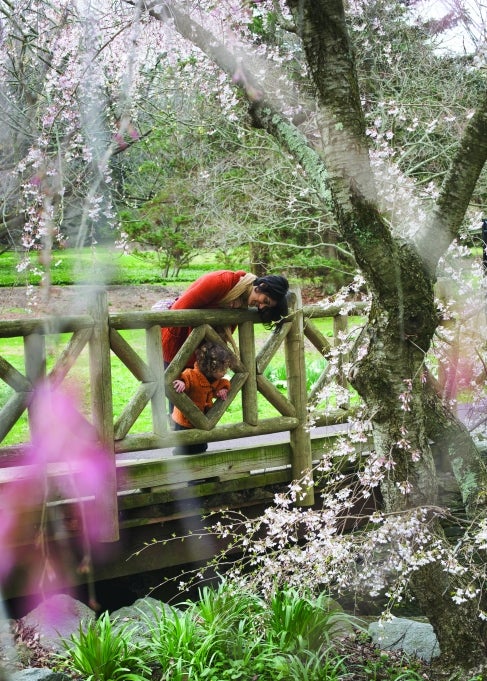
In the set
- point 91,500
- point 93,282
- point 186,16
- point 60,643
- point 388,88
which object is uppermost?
point 388,88

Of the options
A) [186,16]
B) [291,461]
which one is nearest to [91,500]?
[291,461]

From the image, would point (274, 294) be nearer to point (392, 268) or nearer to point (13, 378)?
point (392, 268)

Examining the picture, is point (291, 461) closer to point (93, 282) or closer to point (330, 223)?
point (93, 282)

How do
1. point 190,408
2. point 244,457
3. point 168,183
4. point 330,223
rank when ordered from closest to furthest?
1. point 190,408
2. point 244,457
3. point 330,223
4. point 168,183

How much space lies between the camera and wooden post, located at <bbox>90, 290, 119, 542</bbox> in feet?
14.8

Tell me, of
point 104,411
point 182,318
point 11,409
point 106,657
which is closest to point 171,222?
point 182,318

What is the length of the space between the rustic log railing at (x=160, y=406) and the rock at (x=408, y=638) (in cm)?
93

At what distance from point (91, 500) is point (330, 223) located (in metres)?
6.30

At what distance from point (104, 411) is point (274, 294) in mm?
1299

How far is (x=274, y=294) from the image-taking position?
4891mm

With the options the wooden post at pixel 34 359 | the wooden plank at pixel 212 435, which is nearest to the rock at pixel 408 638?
the wooden plank at pixel 212 435

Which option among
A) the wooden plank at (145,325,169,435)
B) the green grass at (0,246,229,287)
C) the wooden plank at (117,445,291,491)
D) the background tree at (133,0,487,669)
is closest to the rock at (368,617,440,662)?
the background tree at (133,0,487,669)

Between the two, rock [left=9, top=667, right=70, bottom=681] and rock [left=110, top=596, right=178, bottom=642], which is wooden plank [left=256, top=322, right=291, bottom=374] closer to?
rock [left=110, top=596, right=178, bottom=642]

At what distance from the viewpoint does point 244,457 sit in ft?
17.3
